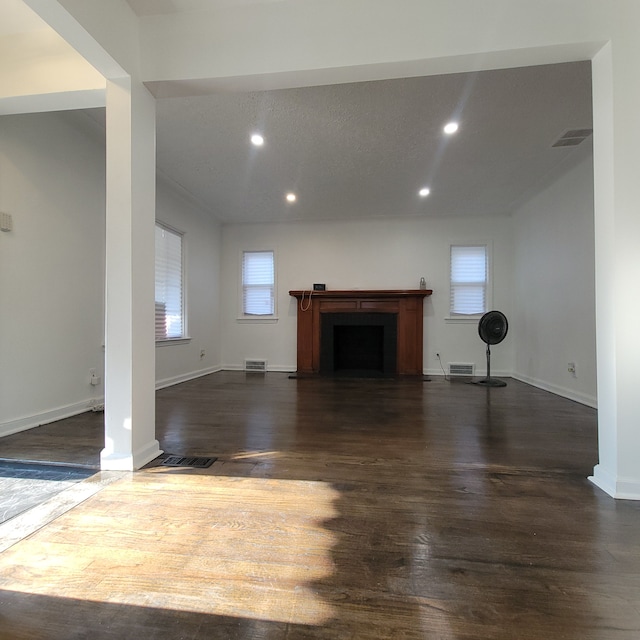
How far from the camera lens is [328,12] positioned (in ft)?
5.83

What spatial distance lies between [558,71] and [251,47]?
2043mm

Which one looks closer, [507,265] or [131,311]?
[131,311]

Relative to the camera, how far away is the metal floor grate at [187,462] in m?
1.87

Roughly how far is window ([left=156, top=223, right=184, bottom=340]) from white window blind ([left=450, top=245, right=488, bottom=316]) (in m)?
4.25

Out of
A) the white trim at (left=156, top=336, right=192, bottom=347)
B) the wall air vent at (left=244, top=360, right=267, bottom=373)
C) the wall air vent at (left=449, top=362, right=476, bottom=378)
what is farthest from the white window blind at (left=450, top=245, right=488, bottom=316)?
the white trim at (left=156, top=336, right=192, bottom=347)

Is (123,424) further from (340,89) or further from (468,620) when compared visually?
(340,89)

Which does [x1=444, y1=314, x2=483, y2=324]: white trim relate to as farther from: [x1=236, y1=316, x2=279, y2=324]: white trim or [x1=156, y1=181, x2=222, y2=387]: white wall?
[x1=156, y1=181, x2=222, y2=387]: white wall

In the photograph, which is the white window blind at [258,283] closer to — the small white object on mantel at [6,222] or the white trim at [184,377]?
the white trim at [184,377]

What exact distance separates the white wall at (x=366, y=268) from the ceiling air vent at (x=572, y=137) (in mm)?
2167

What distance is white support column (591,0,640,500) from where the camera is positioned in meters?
1.57

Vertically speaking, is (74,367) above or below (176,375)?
above

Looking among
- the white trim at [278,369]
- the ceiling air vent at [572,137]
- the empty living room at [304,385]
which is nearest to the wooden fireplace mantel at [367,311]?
the white trim at [278,369]

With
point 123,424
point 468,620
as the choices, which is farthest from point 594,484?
point 123,424

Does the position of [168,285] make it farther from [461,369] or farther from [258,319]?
[461,369]
